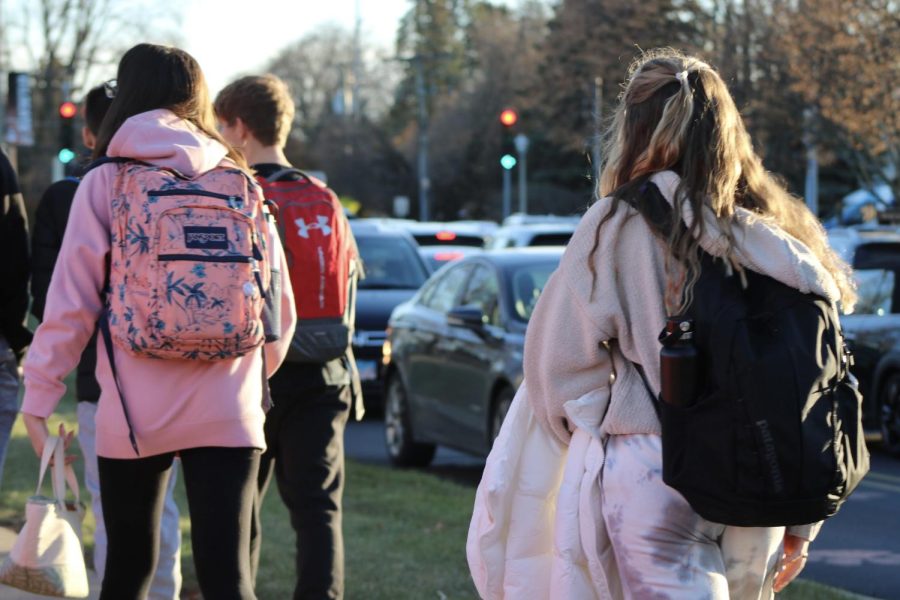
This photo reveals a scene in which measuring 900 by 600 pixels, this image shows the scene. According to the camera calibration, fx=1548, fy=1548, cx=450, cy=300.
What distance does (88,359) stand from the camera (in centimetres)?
510

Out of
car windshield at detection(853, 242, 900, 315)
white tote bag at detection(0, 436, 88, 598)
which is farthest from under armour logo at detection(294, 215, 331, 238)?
car windshield at detection(853, 242, 900, 315)

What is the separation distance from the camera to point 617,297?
10.9 feet

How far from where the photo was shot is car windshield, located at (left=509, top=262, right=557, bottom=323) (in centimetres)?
973

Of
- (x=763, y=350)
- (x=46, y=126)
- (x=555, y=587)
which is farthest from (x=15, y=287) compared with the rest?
(x=46, y=126)

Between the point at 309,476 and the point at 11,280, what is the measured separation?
3.79ft

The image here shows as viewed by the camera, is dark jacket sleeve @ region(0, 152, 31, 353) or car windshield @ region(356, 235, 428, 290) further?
car windshield @ region(356, 235, 428, 290)

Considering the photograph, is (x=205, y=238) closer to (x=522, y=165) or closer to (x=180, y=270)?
(x=180, y=270)

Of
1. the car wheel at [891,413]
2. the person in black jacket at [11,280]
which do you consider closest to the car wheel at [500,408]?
the car wheel at [891,413]

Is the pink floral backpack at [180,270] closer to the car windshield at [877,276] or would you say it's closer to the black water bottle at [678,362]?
the black water bottle at [678,362]

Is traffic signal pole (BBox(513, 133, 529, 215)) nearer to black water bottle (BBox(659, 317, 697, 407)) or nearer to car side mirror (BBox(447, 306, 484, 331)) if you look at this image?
car side mirror (BBox(447, 306, 484, 331))

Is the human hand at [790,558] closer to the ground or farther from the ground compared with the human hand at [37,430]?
closer to the ground

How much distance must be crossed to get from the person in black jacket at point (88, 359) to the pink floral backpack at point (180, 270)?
1.11m

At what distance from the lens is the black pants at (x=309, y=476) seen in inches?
200

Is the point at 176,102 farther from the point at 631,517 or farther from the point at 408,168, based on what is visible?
the point at 408,168
